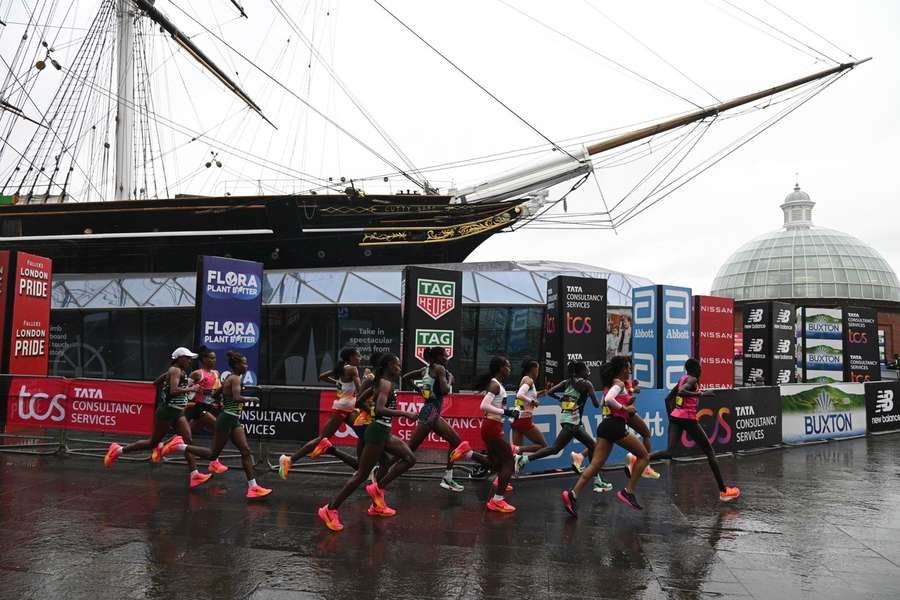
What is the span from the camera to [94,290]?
73.9 feet

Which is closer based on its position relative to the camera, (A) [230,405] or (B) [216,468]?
(A) [230,405]

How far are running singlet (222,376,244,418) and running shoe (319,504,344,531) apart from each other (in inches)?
80.4

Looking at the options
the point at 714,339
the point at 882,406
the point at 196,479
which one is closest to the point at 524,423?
the point at 196,479

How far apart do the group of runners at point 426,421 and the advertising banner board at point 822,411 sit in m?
5.50

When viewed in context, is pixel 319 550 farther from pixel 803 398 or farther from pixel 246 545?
pixel 803 398

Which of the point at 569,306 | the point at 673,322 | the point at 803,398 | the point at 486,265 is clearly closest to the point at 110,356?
the point at 486,265

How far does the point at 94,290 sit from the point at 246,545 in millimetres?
20495

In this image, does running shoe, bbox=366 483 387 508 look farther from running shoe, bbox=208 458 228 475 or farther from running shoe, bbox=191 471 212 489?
running shoe, bbox=208 458 228 475

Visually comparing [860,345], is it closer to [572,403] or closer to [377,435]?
[572,403]

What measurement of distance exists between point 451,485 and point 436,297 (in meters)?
4.49

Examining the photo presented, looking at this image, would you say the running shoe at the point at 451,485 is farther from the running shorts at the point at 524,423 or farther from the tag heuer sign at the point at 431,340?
the tag heuer sign at the point at 431,340

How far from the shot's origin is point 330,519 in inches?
238

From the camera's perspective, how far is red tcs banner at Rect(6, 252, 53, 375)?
1261 centimetres

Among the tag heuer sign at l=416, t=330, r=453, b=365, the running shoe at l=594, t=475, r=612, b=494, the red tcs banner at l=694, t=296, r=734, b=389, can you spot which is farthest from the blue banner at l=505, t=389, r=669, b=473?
the red tcs banner at l=694, t=296, r=734, b=389
